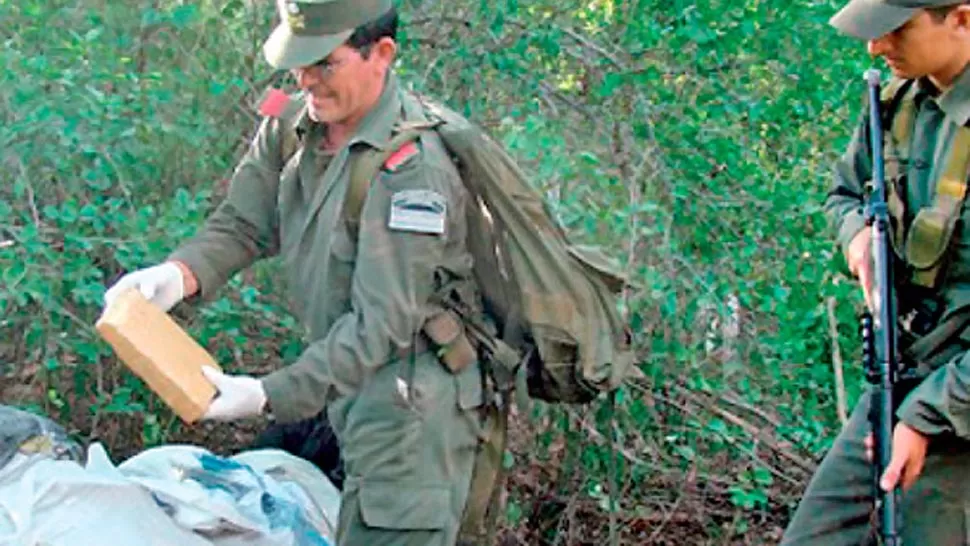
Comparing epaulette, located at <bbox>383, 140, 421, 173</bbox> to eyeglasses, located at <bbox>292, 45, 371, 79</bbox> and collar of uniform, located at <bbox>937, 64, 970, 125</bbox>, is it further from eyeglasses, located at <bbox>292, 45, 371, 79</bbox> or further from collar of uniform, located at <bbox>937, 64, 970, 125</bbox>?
collar of uniform, located at <bbox>937, 64, 970, 125</bbox>

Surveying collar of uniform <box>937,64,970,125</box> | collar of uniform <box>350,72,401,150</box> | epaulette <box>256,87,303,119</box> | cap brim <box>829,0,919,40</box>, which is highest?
cap brim <box>829,0,919,40</box>

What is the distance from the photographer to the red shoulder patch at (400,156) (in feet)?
10.4

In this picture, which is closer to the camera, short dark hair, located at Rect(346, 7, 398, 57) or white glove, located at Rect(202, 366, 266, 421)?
white glove, located at Rect(202, 366, 266, 421)

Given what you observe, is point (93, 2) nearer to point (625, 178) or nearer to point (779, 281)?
point (625, 178)

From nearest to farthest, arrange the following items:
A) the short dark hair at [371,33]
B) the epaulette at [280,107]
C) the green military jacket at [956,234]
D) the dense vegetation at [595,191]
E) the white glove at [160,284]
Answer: the green military jacket at [956,234] < the short dark hair at [371,33] < the white glove at [160,284] < the epaulette at [280,107] < the dense vegetation at [595,191]

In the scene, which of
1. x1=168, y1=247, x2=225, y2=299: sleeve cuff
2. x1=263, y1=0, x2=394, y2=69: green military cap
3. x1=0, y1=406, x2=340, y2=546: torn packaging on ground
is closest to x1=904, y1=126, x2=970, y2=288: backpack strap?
x1=263, y1=0, x2=394, y2=69: green military cap

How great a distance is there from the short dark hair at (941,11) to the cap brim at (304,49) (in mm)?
1166

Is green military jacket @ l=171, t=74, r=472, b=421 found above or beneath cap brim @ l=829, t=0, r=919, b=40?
beneath

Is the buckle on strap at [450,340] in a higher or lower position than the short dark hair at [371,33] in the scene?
lower

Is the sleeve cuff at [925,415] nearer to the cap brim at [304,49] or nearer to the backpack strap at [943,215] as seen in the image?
the backpack strap at [943,215]

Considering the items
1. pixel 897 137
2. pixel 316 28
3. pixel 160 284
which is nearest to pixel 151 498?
pixel 160 284

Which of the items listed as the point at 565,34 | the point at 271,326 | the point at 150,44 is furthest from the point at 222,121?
the point at 565,34

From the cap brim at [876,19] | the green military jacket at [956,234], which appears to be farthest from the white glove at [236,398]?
the cap brim at [876,19]

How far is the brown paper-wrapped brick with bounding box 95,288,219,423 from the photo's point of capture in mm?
A: 3066
